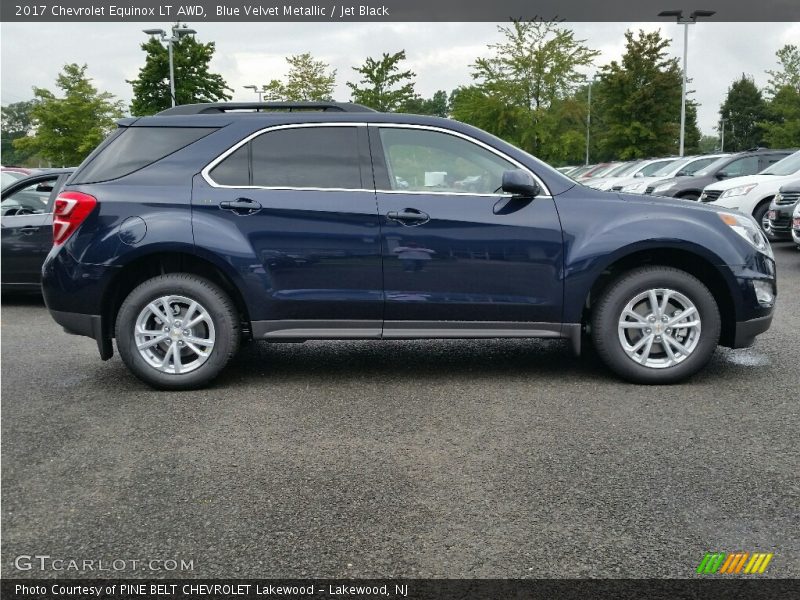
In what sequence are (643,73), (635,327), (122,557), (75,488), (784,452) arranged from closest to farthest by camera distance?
(122,557)
(75,488)
(784,452)
(635,327)
(643,73)

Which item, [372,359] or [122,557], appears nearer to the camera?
[122,557]

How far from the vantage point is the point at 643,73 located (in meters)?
45.8

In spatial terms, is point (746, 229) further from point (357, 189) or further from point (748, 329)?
point (357, 189)

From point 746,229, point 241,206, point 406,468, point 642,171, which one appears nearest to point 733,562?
point 406,468

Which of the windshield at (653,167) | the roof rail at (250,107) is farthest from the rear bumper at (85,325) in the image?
the windshield at (653,167)

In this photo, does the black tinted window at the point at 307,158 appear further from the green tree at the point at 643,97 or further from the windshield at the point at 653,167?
the green tree at the point at 643,97

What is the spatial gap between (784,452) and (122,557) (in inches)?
124

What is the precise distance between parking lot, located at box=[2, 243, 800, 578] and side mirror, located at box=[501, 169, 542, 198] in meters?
1.30

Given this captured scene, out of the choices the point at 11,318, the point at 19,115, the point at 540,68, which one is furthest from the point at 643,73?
the point at 19,115

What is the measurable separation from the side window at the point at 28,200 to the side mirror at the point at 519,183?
6028 mm

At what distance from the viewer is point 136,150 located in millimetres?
5629

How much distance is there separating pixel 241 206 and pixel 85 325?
131 cm

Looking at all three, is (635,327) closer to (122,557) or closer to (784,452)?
(784,452)

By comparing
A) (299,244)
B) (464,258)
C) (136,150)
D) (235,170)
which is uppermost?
(136,150)
